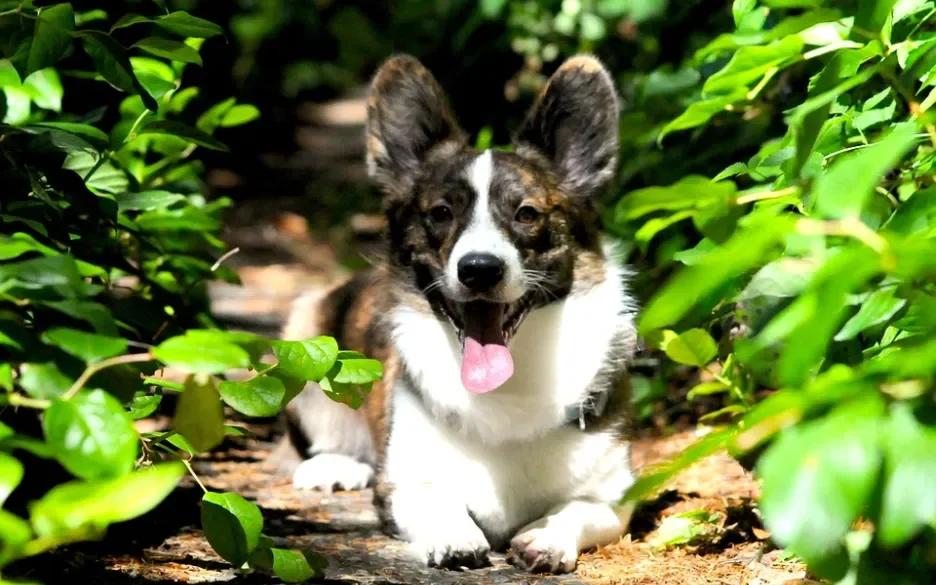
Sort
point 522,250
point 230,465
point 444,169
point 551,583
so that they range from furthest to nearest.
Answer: point 230,465 → point 444,169 → point 522,250 → point 551,583

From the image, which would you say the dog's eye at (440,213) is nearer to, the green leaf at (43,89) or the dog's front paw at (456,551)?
the dog's front paw at (456,551)

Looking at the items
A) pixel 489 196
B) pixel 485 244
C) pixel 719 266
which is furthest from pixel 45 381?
pixel 489 196

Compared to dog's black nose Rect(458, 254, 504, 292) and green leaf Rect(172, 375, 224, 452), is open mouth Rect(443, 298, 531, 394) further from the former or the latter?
green leaf Rect(172, 375, 224, 452)

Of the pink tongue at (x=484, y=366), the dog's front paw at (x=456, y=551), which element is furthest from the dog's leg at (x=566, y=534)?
the pink tongue at (x=484, y=366)

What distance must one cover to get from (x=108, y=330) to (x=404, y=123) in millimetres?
2401

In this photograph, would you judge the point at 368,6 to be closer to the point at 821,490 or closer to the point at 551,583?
the point at 551,583

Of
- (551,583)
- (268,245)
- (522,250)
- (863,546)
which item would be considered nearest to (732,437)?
(863,546)

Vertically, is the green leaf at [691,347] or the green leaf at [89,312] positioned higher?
the green leaf at [89,312]

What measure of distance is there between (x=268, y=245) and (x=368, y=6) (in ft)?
7.96

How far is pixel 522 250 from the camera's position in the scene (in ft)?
12.0

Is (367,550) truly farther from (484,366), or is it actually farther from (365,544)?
(484,366)

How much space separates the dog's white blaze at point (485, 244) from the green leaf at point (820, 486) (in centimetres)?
208

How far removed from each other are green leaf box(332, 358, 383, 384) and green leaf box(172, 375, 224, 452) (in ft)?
1.51

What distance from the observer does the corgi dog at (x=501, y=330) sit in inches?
136
